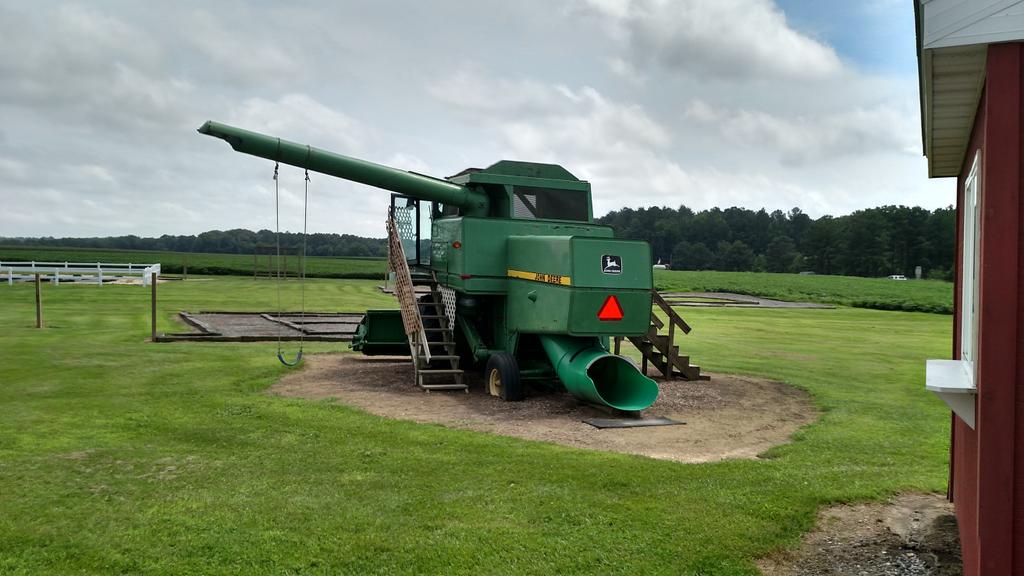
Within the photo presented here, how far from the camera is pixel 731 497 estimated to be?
6758 mm

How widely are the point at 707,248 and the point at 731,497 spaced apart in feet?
441

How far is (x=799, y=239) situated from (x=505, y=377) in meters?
145

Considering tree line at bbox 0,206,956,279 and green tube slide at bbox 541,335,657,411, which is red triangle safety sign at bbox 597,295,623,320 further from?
tree line at bbox 0,206,956,279

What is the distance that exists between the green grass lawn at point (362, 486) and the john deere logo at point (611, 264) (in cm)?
303

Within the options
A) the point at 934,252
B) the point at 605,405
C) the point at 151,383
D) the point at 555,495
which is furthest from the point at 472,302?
the point at 934,252

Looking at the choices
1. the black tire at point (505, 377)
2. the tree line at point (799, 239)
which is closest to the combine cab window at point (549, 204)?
the black tire at point (505, 377)

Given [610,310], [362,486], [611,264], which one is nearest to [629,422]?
[610,310]

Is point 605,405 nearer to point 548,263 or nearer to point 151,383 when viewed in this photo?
point 548,263

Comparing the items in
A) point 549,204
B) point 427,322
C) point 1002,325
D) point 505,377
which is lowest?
point 505,377

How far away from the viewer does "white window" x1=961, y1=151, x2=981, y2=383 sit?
15.8 ft

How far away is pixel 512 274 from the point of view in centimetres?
1251

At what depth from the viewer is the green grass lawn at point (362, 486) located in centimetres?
542

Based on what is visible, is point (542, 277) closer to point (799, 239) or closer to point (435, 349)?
point (435, 349)

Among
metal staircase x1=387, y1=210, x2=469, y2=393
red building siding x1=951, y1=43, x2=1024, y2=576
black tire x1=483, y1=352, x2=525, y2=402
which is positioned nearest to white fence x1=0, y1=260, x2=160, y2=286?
metal staircase x1=387, y1=210, x2=469, y2=393
